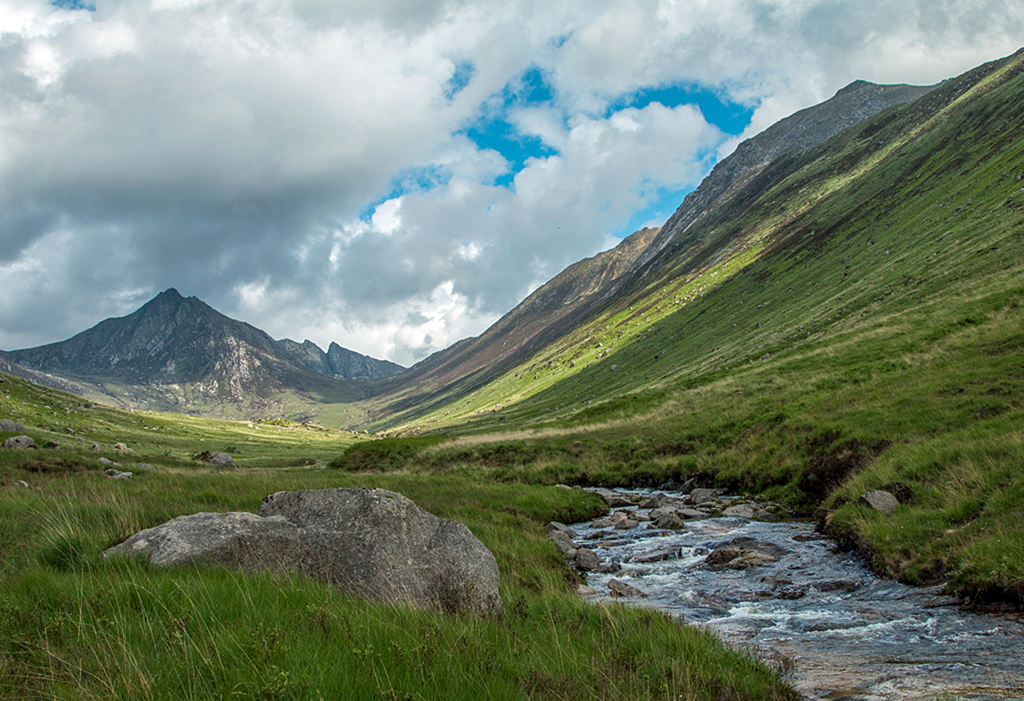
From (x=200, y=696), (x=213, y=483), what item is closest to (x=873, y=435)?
(x=200, y=696)

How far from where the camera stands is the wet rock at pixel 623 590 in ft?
37.8

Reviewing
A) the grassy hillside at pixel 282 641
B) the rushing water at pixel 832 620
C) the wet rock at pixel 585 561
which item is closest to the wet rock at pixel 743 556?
the rushing water at pixel 832 620

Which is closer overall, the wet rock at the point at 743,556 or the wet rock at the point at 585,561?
the wet rock at the point at 743,556

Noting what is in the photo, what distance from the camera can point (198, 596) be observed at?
19.2ft

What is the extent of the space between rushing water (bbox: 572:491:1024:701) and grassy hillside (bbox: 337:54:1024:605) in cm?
96

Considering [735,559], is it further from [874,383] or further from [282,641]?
[874,383]

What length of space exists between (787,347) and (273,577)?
5503cm

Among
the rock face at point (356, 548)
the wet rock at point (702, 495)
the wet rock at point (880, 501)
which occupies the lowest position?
the wet rock at point (702, 495)

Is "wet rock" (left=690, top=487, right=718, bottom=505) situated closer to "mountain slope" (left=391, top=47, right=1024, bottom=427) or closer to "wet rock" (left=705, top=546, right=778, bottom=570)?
"wet rock" (left=705, top=546, right=778, bottom=570)

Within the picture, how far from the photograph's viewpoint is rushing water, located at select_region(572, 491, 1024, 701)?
701 centimetres

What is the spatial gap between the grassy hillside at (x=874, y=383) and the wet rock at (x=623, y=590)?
5417 mm

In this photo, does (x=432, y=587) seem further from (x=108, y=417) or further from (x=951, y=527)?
(x=108, y=417)

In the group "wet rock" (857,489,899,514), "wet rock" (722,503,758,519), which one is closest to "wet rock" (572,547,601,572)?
"wet rock" (722,503,758,519)

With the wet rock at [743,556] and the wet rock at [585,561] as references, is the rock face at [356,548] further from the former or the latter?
the wet rock at [743,556]
